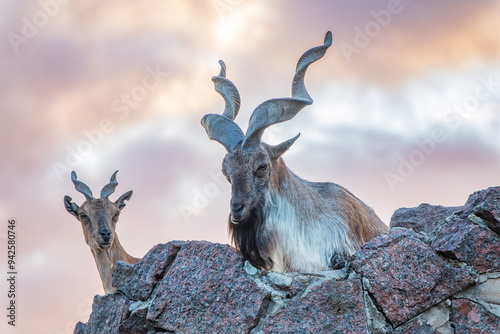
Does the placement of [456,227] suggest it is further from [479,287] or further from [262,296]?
[262,296]

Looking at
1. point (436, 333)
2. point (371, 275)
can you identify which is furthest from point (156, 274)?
point (436, 333)

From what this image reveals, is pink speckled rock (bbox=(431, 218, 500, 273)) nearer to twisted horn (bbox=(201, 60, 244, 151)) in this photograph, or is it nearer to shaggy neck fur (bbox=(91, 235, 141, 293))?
twisted horn (bbox=(201, 60, 244, 151))

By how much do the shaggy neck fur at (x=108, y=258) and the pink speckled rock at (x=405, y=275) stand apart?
29.7 feet

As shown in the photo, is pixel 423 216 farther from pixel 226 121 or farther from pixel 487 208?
pixel 226 121

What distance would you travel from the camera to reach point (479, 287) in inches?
211

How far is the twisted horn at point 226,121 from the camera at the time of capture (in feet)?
24.2

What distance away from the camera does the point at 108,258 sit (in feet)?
45.1

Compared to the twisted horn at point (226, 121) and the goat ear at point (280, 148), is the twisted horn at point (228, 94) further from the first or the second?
the goat ear at point (280, 148)

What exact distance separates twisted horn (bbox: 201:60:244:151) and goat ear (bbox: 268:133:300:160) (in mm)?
382

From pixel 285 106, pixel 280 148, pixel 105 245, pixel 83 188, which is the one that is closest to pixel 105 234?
pixel 105 245

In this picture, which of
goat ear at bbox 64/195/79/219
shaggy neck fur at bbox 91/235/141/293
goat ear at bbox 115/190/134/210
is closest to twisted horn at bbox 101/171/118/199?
goat ear at bbox 115/190/134/210

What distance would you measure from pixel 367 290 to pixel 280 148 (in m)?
2.65

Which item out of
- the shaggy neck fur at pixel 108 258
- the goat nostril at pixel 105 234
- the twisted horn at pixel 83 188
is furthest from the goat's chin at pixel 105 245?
the twisted horn at pixel 83 188

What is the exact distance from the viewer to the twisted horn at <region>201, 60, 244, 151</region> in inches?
291
